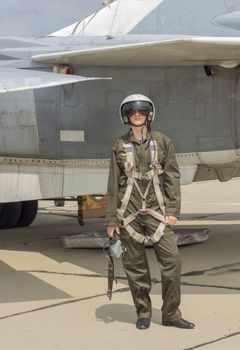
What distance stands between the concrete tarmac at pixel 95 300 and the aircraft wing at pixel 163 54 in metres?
2.55

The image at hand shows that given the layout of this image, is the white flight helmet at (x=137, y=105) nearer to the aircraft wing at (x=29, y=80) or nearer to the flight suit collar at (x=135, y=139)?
the flight suit collar at (x=135, y=139)

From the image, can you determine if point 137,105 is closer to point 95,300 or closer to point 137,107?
point 137,107

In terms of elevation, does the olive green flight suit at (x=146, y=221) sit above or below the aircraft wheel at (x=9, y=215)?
above

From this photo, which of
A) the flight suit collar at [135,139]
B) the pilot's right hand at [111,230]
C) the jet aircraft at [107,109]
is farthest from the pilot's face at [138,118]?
the jet aircraft at [107,109]

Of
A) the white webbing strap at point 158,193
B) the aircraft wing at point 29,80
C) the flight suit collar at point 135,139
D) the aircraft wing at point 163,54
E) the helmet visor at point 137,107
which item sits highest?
the aircraft wing at point 163,54

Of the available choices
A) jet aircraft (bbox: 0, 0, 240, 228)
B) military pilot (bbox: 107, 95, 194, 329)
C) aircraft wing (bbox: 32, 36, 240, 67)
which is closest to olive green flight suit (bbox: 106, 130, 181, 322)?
military pilot (bbox: 107, 95, 194, 329)

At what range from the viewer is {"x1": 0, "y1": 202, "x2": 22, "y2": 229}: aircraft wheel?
12688 mm

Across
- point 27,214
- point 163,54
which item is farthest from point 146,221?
point 27,214

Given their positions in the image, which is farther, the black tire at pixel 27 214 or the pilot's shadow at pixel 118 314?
the black tire at pixel 27 214

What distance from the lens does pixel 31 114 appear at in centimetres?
862

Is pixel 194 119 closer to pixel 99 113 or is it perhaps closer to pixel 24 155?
pixel 99 113

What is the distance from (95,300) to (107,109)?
10.1 feet

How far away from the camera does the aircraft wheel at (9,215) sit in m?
12.7

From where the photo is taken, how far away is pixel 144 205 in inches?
207
